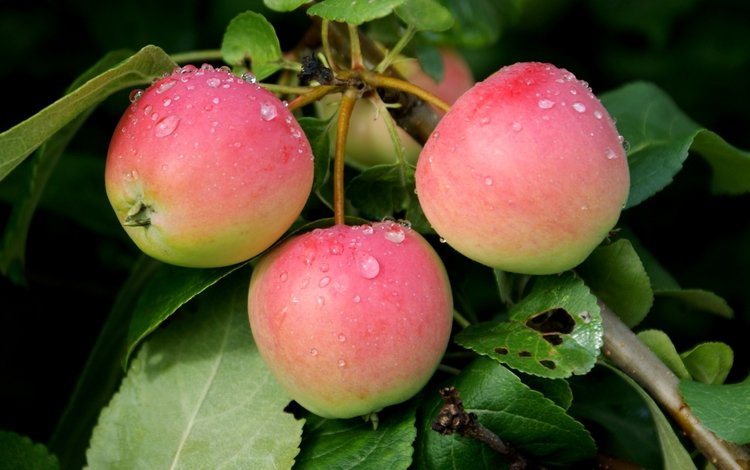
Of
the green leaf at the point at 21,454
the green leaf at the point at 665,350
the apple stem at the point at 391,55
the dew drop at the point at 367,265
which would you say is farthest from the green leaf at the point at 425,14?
the green leaf at the point at 21,454

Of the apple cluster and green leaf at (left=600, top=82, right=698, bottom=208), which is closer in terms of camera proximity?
the apple cluster

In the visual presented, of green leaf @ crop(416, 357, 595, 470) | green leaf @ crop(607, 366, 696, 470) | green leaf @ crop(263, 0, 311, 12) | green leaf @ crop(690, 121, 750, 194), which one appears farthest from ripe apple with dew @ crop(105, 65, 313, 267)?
green leaf @ crop(690, 121, 750, 194)

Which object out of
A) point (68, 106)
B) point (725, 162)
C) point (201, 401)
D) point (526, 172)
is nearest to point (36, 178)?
Result: point (68, 106)

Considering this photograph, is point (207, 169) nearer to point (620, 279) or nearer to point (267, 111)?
point (267, 111)

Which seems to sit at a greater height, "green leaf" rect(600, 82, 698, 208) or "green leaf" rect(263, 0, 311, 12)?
"green leaf" rect(263, 0, 311, 12)

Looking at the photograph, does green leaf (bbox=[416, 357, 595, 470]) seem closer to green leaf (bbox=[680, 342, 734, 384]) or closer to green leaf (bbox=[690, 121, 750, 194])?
→ green leaf (bbox=[680, 342, 734, 384])

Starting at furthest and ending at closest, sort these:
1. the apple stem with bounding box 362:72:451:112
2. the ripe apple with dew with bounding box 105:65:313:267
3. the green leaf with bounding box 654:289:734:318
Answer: the green leaf with bounding box 654:289:734:318 < the apple stem with bounding box 362:72:451:112 < the ripe apple with dew with bounding box 105:65:313:267
